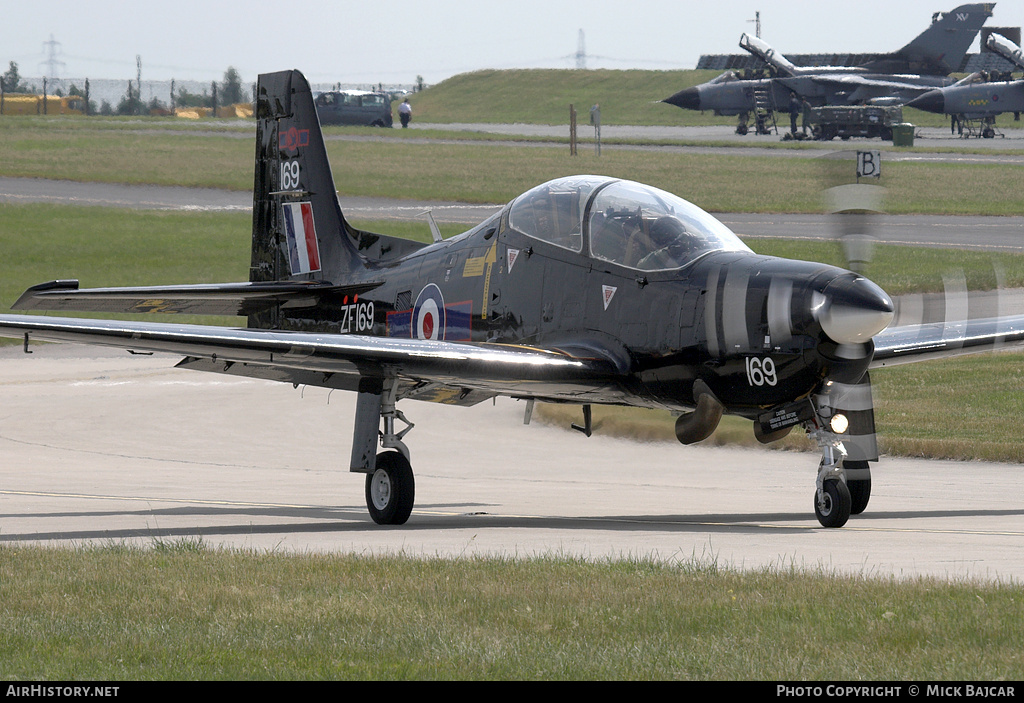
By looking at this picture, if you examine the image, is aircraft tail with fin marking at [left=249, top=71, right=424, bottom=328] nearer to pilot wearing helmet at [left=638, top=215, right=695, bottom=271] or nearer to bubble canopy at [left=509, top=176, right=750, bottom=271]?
bubble canopy at [left=509, top=176, right=750, bottom=271]

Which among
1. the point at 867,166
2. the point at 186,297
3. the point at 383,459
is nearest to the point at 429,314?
the point at 383,459

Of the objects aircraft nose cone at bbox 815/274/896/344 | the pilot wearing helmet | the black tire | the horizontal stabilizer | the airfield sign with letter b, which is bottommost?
the black tire

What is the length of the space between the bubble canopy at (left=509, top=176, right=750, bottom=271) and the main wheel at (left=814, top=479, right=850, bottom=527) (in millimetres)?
2061

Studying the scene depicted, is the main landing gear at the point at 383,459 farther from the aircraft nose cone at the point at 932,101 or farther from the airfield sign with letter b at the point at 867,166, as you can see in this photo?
the aircraft nose cone at the point at 932,101

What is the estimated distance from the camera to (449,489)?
1487 cm

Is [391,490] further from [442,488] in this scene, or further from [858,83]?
[858,83]

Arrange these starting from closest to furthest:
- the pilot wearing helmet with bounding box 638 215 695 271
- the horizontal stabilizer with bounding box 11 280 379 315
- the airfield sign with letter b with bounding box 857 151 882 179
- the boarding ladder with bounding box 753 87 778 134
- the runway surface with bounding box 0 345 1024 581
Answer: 1. the runway surface with bounding box 0 345 1024 581
2. the pilot wearing helmet with bounding box 638 215 695 271
3. the airfield sign with letter b with bounding box 857 151 882 179
4. the horizontal stabilizer with bounding box 11 280 379 315
5. the boarding ladder with bounding box 753 87 778 134

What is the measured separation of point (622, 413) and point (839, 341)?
9.81 metres

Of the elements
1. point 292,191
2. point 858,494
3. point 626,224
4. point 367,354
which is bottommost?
point 858,494

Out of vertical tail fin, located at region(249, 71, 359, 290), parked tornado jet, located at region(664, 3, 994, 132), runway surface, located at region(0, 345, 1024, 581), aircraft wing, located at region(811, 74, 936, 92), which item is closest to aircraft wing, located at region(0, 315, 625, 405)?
runway surface, located at region(0, 345, 1024, 581)

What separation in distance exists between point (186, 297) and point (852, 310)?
7541 mm

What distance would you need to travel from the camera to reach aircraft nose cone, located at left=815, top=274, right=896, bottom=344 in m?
9.14

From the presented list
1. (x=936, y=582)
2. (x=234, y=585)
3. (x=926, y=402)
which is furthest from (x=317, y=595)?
(x=926, y=402)

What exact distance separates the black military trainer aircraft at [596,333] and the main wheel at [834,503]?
20mm
